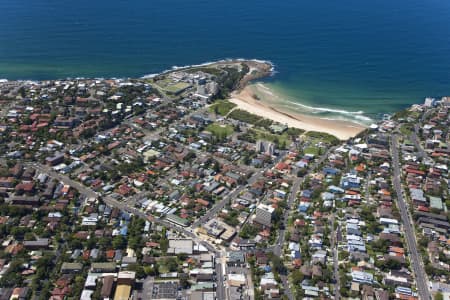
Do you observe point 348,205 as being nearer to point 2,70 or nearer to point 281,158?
point 281,158

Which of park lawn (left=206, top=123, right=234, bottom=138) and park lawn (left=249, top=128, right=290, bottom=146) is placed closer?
park lawn (left=249, top=128, right=290, bottom=146)

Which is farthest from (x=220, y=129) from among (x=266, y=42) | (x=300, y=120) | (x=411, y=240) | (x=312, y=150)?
(x=266, y=42)

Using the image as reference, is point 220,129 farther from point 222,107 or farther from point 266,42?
point 266,42

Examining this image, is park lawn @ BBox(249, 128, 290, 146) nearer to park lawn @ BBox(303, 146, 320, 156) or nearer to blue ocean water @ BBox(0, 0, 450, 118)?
park lawn @ BBox(303, 146, 320, 156)

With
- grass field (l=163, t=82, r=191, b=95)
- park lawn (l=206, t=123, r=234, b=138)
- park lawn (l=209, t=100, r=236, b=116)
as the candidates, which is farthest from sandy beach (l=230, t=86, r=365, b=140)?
grass field (l=163, t=82, r=191, b=95)

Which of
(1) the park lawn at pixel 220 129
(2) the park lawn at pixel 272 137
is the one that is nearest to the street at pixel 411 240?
(2) the park lawn at pixel 272 137

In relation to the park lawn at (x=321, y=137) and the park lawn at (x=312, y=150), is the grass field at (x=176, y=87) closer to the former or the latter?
the park lawn at (x=321, y=137)
